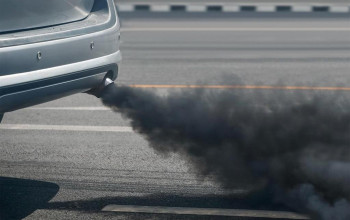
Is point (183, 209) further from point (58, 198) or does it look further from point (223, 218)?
point (58, 198)

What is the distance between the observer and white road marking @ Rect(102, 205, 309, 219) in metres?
5.43

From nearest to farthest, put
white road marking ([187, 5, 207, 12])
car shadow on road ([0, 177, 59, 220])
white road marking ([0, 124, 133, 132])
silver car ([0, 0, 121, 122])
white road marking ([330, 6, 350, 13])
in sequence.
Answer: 1. silver car ([0, 0, 121, 122])
2. car shadow on road ([0, 177, 59, 220])
3. white road marking ([0, 124, 133, 132])
4. white road marking ([330, 6, 350, 13])
5. white road marking ([187, 5, 207, 12])

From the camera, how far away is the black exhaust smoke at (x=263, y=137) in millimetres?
5418

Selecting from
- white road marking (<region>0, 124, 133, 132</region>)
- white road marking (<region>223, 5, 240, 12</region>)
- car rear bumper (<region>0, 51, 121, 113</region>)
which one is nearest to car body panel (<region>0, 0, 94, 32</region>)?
car rear bumper (<region>0, 51, 121, 113</region>)

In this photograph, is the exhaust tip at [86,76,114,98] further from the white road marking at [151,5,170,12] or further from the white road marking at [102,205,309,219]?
the white road marking at [151,5,170,12]

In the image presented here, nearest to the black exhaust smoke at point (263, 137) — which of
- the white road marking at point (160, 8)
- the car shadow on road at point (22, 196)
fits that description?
the car shadow on road at point (22, 196)

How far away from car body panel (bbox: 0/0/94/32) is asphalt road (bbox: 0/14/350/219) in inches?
51.9

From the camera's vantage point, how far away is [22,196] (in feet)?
19.5

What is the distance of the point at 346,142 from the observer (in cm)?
562

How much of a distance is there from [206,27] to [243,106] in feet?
36.2

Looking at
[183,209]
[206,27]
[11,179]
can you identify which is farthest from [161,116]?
[206,27]

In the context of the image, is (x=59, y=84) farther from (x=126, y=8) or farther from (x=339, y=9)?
(x=339, y=9)

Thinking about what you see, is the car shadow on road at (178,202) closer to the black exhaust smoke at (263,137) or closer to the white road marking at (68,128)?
the black exhaust smoke at (263,137)

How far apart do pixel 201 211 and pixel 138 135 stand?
7.72 ft
